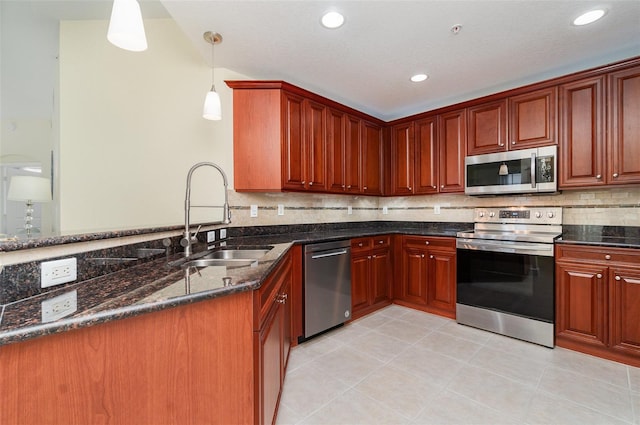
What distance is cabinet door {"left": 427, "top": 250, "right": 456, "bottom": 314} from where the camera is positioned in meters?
2.86

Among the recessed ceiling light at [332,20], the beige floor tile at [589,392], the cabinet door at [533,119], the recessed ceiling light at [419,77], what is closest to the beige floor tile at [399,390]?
the beige floor tile at [589,392]

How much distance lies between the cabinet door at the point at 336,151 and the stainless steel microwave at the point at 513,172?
1.36 metres

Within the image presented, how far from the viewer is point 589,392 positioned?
173 cm

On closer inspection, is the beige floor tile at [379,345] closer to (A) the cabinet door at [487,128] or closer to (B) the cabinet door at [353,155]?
(B) the cabinet door at [353,155]

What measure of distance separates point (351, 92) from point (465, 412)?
305 cm

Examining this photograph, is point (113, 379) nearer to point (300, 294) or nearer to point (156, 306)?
point (156, 306)

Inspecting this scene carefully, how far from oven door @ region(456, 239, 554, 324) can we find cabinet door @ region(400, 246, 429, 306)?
0.36m

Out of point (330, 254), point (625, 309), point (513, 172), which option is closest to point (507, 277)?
point (625, 309)

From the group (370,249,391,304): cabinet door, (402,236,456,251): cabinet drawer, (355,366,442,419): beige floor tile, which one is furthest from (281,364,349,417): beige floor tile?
(402,236,456,251): cabinet drawer

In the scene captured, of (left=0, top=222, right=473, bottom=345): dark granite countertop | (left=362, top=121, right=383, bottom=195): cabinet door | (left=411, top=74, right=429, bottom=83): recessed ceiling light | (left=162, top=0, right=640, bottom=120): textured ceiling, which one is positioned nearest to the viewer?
(left=0, top=222, right=473, bottom=345): dark granite countertop

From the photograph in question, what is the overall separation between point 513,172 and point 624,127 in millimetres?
797

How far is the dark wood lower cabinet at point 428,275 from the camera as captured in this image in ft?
9.42

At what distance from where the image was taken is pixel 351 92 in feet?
10.4

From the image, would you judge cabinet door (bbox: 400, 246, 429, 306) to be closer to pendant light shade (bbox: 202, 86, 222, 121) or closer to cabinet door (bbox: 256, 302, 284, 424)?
cabinet door (bbox: 256, 302, 284, 424)
